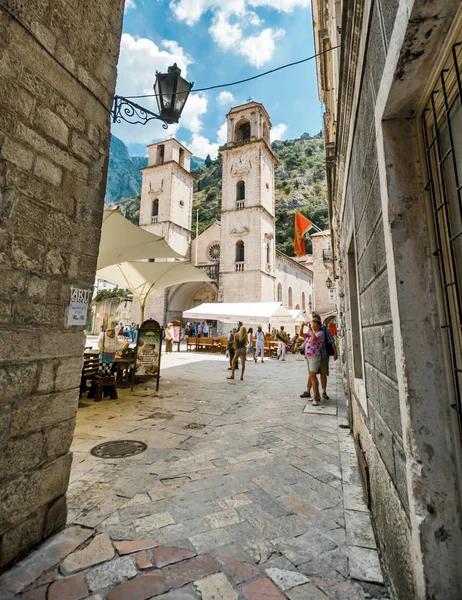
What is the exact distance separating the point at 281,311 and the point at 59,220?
13.9 m

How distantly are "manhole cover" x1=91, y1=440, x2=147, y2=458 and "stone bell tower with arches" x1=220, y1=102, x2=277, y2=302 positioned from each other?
20067 mm

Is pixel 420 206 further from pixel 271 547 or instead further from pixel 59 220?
pixel 59 220

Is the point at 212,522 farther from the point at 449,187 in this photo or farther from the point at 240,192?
the point at 240,192

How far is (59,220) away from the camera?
2.26 m

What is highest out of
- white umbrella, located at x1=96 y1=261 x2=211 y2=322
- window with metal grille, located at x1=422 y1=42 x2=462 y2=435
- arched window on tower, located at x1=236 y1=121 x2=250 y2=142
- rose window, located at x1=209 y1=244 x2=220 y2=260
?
arched window on tower, located at x1=236 y1=121 x2=250 y2=142

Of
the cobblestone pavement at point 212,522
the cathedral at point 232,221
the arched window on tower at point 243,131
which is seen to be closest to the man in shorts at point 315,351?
the cobblestone pavement at point 212,522

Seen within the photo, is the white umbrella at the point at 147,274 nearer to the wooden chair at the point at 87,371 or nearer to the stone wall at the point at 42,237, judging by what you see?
the wooden chair at the point at 87,371

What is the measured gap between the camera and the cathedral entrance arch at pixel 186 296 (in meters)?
27.6

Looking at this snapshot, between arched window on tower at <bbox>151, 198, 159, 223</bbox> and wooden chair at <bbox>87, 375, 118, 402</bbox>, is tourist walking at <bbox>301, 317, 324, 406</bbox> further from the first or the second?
arched window on tower at <bbox>151, 198, 159, 223</bbox>

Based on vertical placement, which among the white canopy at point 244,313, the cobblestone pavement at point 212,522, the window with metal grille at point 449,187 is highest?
the white canopy at point 244,313

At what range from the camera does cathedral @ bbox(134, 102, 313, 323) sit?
24516mm

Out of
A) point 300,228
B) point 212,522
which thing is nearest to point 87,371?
point 212,522

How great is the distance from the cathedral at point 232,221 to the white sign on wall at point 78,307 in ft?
64.7

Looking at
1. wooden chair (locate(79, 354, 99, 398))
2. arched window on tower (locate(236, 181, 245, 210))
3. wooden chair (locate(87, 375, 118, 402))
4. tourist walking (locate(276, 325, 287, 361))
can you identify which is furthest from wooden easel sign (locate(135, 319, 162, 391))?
arched window on tower (locate(236, 181, 245, 210))
